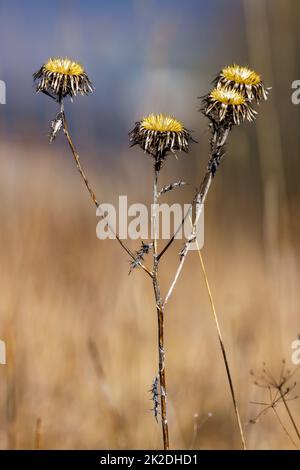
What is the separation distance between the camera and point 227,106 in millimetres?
1079

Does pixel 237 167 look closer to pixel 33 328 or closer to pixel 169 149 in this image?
pixel 33 328

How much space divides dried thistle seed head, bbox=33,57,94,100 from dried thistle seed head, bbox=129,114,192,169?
0.38 ft

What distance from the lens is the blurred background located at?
215 centimetres

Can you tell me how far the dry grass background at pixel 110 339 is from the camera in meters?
2.18

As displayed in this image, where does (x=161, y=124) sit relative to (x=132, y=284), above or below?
below

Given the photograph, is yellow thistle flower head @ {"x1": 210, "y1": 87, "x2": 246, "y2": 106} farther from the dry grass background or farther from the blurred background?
the dry grass background

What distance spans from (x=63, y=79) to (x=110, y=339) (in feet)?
5.49

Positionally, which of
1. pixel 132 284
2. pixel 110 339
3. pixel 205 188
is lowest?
pixel 205 188

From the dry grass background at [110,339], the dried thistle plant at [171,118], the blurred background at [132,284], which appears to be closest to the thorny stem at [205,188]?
the dried thistle plant at [171,118]

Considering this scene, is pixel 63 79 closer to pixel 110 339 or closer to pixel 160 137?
pixel 160 137

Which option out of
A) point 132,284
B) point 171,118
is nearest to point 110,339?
point 132,284

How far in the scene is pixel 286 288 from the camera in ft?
7.38

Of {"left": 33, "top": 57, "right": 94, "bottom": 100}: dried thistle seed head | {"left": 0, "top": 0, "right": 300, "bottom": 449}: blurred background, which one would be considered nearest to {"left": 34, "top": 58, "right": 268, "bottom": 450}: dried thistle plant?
{"left": 33, "top": 57, "right": 94, "bottom": 100}: dried thistle seed head

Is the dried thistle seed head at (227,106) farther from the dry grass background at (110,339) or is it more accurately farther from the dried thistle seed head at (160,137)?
the dry grass background at (110,339)
